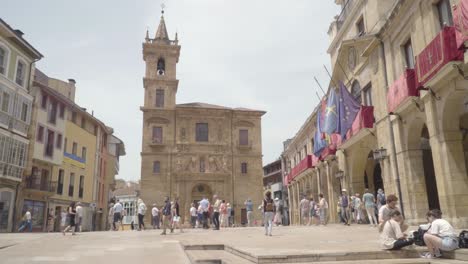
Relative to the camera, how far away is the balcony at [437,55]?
10203mm

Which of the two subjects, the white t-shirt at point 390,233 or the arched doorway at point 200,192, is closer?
the white t-shirt at point 390,233

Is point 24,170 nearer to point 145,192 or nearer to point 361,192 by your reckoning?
point 145,192

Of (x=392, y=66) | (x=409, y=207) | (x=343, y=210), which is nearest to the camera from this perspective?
(x=409, y=207)

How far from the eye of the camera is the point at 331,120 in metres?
18.5

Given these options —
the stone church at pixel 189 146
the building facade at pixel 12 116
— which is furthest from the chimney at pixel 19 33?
the stone church at pixel 189 146

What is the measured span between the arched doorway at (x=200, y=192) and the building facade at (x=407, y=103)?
1997 cm

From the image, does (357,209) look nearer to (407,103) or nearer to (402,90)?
(407,103)

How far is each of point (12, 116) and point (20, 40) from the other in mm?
5062

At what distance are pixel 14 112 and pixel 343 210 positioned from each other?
21090 mm

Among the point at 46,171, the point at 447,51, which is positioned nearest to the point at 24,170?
the point at 46,171

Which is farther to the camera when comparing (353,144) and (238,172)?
(238,172)

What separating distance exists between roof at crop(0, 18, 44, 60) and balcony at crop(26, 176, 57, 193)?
8718 mm

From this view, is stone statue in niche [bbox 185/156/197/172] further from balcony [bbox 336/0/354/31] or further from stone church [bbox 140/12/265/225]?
balcony [bbox 336/0/354/31]

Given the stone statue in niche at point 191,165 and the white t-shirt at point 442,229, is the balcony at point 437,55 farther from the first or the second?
the stone statue in niche at point 191,165
